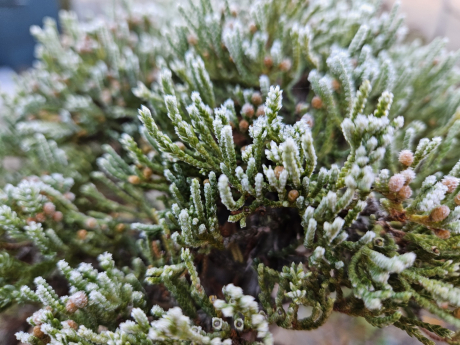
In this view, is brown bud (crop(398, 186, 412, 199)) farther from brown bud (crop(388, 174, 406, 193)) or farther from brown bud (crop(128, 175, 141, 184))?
brown bud (crop(128, 175, 141, 184))

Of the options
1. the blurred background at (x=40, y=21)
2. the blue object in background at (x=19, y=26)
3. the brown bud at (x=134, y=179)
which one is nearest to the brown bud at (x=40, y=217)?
the brown bud at (x=134, y=179)

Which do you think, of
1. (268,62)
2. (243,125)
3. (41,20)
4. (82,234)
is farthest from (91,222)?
(41,20)

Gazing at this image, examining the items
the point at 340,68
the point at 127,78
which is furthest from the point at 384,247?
the point at 127,78

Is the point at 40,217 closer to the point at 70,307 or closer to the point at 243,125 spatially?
the point at 70,307

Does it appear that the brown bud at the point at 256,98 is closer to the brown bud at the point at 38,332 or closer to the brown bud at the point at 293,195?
the brown bud at the point at 293,195

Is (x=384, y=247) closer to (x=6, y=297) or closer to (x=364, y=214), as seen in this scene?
(x=364, y=214)
